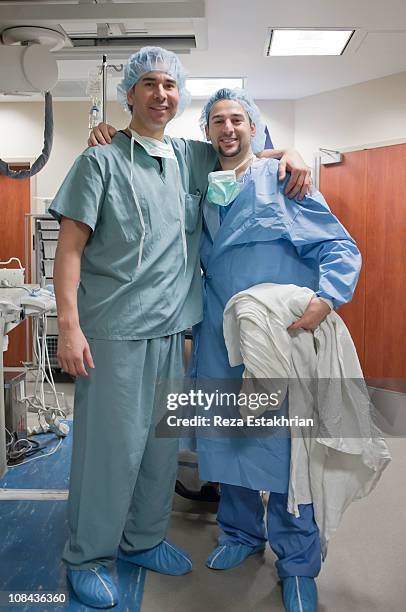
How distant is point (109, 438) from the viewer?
1.54 m

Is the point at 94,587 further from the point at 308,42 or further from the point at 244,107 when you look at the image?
the point at 308,42

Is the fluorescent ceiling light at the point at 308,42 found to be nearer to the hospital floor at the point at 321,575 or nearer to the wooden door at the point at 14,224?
the wooden door at the point at 14,224

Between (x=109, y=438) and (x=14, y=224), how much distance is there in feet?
12.6

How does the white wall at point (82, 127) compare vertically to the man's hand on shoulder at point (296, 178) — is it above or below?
above

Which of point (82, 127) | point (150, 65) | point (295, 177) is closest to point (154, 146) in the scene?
point (150, 65)

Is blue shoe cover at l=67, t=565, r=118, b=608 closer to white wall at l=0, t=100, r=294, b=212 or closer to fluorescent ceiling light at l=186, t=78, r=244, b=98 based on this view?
fluorescent ceiling light at l=186, t=78, r=244, b=98

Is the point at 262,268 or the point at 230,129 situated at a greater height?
the point at 230,129

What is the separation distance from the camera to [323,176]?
4621mm

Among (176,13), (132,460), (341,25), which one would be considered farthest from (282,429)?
(341,25)

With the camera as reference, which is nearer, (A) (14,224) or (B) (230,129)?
(B) (230,129)

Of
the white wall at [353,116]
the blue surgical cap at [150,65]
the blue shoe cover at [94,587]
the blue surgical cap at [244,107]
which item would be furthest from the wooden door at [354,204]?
the blue shoe cover at [94,587]

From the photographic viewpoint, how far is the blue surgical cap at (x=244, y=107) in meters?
1.71

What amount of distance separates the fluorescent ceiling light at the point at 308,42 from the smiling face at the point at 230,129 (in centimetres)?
204

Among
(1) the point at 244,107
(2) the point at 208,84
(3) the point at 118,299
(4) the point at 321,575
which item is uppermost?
(2) the point at 208,84
